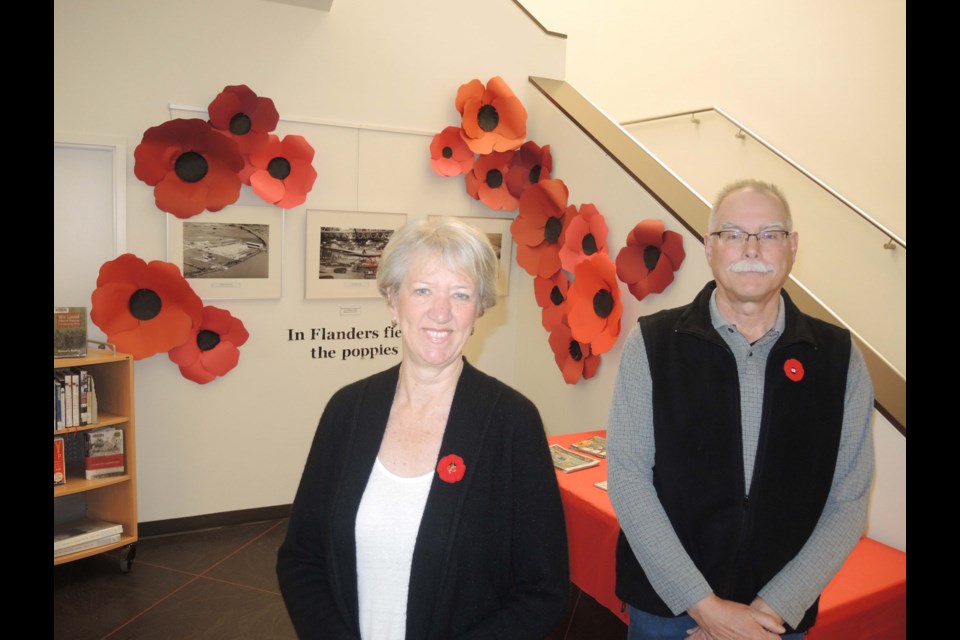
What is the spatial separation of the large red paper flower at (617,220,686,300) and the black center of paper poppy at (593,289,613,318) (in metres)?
0.18

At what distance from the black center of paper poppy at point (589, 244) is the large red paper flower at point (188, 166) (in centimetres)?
213

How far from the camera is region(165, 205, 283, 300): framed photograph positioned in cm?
420

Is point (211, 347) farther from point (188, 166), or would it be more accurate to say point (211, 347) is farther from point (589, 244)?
point (589, 244)

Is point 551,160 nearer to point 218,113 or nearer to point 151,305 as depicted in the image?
point 218,113

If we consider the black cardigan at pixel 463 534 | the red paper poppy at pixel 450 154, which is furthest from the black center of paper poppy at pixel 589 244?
the black cardigan at pixel 463 534

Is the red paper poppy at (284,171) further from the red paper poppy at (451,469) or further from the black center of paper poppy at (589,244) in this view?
the red paper poppy at (451,469)

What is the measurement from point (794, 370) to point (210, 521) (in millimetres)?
3867

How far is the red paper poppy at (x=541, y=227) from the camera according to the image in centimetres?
464

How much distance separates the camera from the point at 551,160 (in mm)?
4879

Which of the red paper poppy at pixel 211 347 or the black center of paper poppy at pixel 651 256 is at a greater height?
the black center of paper poppy at pixel 651 256

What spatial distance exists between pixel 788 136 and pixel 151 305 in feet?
15.7

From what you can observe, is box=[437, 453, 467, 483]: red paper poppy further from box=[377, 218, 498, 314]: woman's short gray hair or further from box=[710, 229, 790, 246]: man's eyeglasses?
box=[710, 229, 790, 246]: man's eyeglasses

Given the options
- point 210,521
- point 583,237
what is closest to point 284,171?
point 583,237

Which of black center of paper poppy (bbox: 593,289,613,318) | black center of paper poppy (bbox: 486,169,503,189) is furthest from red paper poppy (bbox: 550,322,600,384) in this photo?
black center of paper poppy (bbox: 486,169,503,189)
